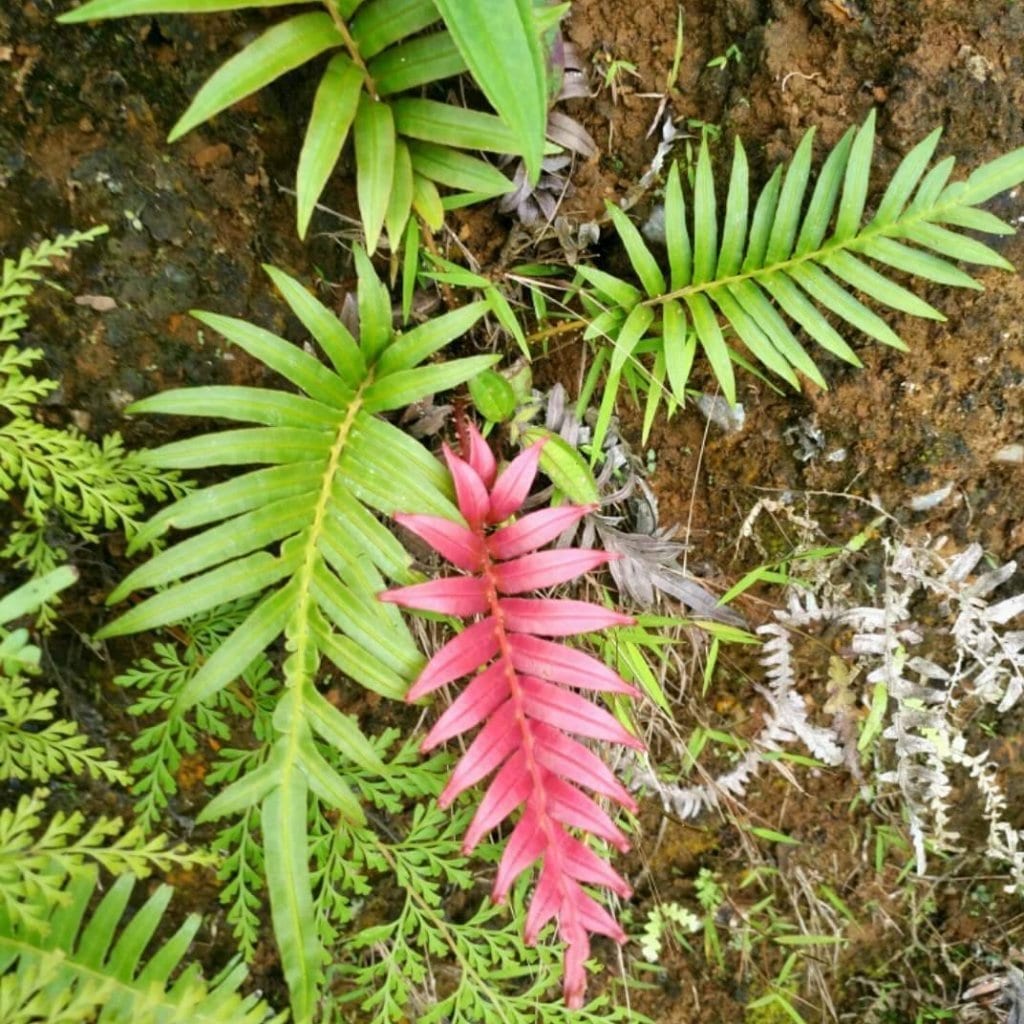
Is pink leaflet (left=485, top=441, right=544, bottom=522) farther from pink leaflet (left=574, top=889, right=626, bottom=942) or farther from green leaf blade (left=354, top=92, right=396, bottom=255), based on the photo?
pink leaflet (left=574, top=889, right=626, bottom=942)

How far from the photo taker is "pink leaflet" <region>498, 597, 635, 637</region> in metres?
1.60

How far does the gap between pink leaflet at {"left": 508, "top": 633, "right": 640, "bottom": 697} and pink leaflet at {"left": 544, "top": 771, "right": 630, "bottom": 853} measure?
0.17m

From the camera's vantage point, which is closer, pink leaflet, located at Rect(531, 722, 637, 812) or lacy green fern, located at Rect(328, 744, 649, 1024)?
pink leaflet, located at Rect(531, 722, 637, 812)

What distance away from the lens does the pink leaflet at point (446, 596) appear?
5.00 ft

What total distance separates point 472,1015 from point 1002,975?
1.59 meters

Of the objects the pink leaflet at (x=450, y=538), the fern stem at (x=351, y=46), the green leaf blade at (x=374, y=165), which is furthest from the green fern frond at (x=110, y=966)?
the fern stem at (x=351, y=46)

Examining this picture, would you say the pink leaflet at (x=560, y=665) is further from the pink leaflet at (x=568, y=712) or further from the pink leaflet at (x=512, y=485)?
the pink leaflet at (x=512, y=485)

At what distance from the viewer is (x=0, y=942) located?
1505 mm

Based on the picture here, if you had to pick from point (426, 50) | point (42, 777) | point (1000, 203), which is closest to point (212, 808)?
point (42, 777)

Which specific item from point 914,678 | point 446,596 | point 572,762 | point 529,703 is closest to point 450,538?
point 446,596

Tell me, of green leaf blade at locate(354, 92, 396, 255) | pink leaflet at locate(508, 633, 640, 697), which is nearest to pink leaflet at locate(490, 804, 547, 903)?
pink leaflet at locate(508, 633, 640, 697)

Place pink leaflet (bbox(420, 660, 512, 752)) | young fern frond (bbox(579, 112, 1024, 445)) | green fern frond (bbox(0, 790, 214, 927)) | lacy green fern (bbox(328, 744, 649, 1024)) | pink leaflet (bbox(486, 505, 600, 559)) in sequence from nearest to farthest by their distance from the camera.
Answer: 1. green fern frond (bbox(0, 790, 214, 927))
2. pink leaflet (bbox(420, 660, 512, 752))
3. pink leaflet (bbox(486, 505, 600, 559))
4. young fern frond (bbox(579, 112, 1024, 445))
5. lacy green fern (bbox(328, 744, 649, 1024))

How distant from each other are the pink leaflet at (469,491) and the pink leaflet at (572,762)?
395 mm

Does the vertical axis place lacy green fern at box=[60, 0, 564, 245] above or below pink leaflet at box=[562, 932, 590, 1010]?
above
